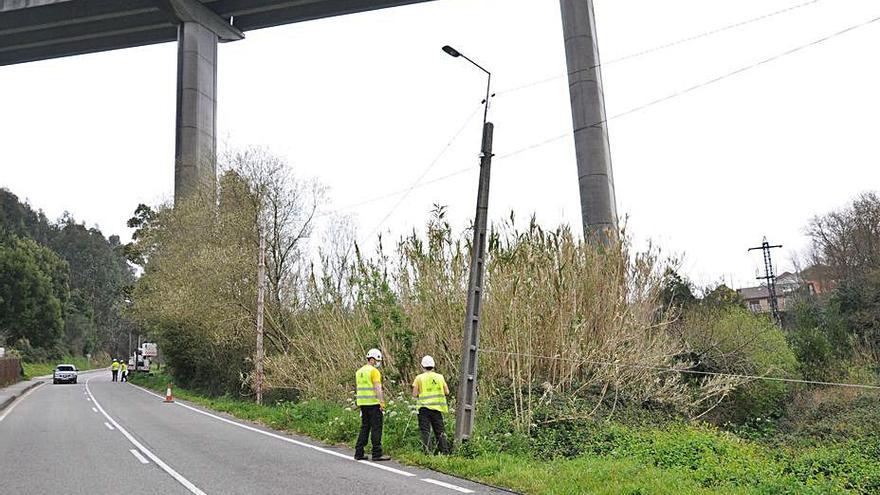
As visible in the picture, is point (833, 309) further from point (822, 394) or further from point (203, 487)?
point (203, 487)

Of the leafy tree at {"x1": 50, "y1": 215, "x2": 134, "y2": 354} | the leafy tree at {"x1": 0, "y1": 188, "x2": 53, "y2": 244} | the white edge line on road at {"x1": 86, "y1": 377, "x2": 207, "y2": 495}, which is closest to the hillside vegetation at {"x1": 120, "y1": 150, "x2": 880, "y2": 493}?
the white edge line on road at {"x1": 86, "y1": 377, "x2": 207, "y2": 495}

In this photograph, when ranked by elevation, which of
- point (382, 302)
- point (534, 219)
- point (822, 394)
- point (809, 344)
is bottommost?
point (822, 394)

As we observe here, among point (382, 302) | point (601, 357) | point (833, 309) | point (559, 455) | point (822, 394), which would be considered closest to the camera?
point (559, 455)

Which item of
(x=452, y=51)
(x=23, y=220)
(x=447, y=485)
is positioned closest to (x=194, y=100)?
(x=452, y=51)

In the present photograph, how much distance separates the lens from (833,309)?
32250 mm

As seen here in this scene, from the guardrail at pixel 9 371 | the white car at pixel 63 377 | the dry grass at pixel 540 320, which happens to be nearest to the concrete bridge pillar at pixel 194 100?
the guardrail at pixel 9 371

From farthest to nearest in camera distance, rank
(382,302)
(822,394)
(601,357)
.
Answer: (822,394) → (382,302) → (601,357)

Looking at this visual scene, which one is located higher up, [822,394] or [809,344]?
[809,344]

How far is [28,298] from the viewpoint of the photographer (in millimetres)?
63375

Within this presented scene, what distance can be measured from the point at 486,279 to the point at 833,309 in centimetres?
2648

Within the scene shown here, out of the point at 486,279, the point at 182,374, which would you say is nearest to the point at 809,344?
the point at 486,279

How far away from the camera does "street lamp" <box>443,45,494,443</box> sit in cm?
1029

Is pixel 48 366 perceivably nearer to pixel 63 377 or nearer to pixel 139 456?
pixel 63 377

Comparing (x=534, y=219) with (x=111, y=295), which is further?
(x=111, y=295)
